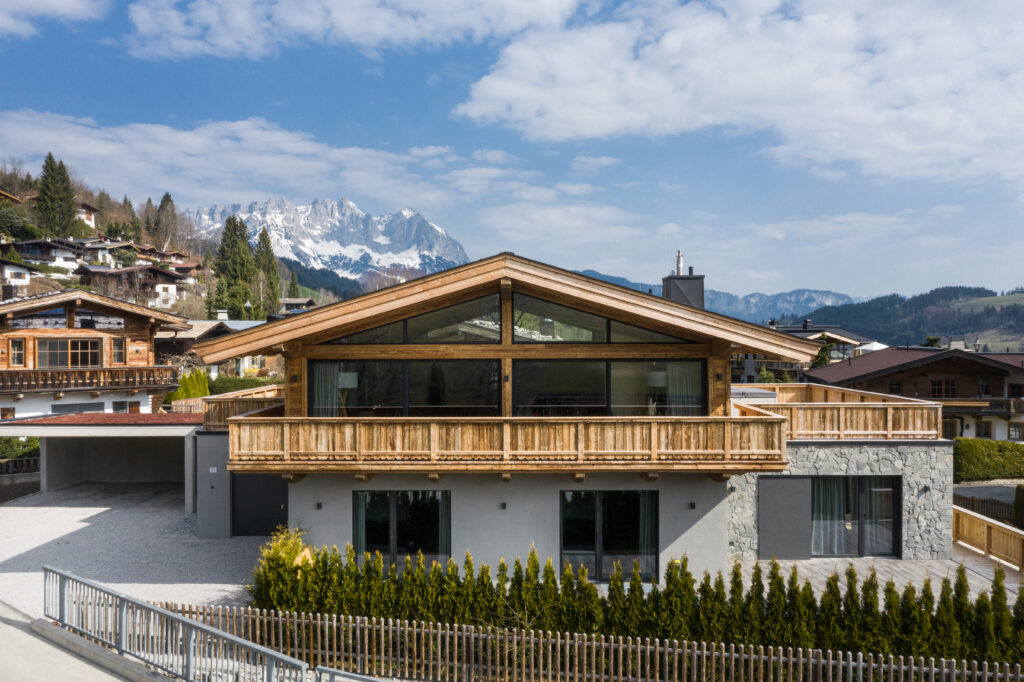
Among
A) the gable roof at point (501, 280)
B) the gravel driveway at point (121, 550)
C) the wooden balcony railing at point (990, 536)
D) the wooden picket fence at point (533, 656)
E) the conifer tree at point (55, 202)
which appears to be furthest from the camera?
the conifer tree at point (55, 202)

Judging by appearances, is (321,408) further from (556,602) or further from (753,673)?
(753,673)

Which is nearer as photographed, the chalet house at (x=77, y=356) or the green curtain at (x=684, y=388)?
the green curtain at (x=684, y=388)

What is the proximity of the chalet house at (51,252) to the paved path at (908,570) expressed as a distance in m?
92.9

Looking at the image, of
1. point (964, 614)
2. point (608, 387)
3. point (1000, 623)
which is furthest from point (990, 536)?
point (608, 387)

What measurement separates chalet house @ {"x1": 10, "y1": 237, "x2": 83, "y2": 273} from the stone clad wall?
9143 centimetres

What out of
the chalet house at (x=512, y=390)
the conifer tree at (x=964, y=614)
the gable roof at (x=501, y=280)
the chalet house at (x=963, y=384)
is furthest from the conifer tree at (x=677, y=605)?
the chalet house at (x=963, y=384)

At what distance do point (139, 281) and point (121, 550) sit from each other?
251 feet

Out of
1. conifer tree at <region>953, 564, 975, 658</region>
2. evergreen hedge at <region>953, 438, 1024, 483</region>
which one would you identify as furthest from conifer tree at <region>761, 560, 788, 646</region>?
evergreen hedge at <region>953, 438, 1024, 483</region>

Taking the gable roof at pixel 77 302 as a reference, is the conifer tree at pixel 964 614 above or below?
below

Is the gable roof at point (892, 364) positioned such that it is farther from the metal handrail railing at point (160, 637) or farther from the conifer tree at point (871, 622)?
the metal handrail railing at point (160, 637)

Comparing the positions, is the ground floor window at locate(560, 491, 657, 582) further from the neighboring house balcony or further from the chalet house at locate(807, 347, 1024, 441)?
the chalet house at locate(807, 347, 1024, 441)

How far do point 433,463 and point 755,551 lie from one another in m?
8.42

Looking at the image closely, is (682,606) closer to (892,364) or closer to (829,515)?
(829,515)

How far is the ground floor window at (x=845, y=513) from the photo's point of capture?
1471 centimetres
